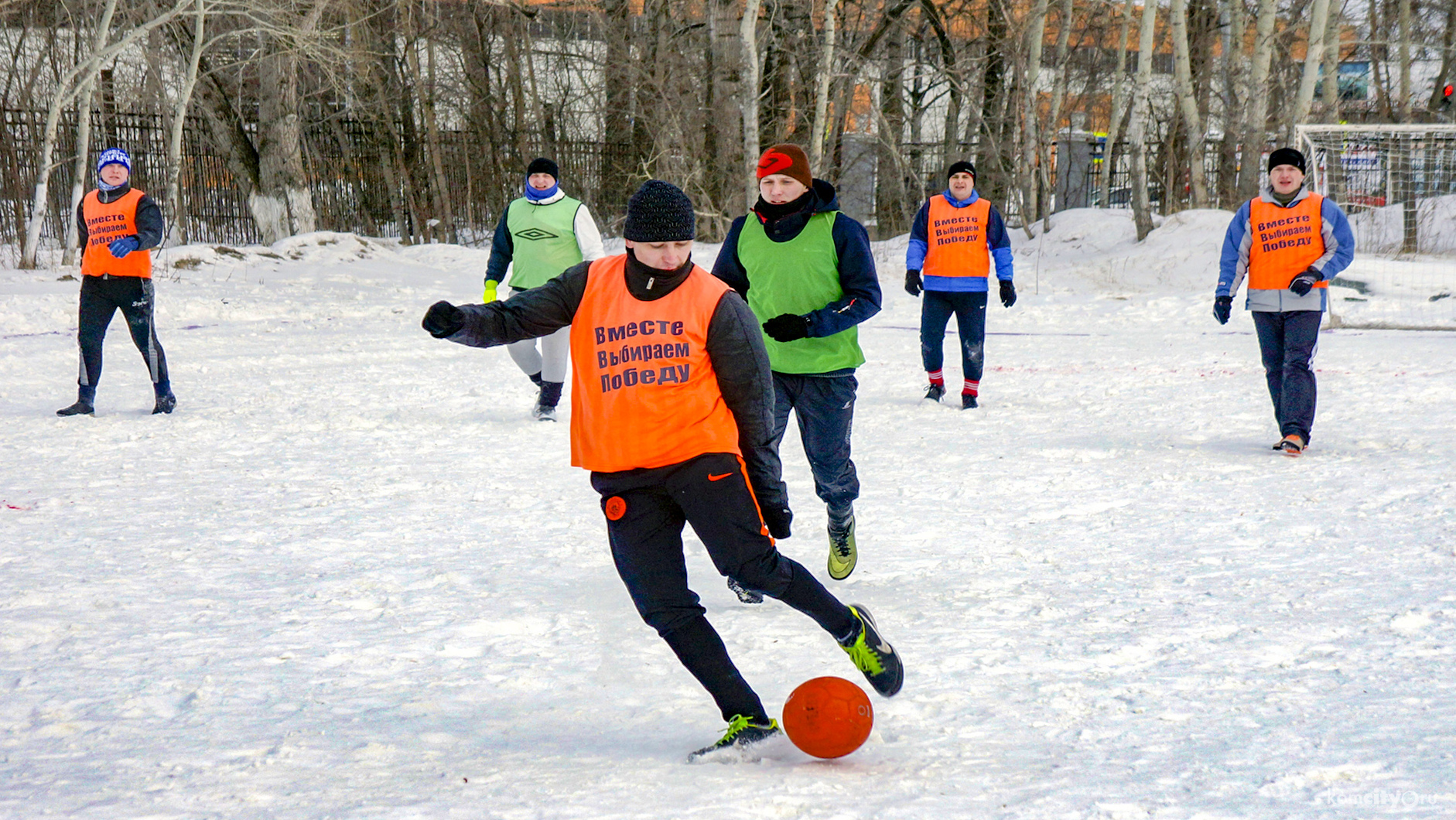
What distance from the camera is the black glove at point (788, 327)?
171 inches

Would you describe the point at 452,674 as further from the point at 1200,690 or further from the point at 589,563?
the point at 1200,690

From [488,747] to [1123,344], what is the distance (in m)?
11.0

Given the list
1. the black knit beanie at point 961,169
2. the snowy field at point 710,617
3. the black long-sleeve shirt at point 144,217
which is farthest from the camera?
Answer: the black knit beanie at point 961,169

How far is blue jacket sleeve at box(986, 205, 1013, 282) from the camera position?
898 cm

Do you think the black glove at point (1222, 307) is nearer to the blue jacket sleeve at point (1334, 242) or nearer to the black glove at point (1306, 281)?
the black glove at point (1306, 281)

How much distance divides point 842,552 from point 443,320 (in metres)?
2.28

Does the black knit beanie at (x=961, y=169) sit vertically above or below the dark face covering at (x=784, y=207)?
above

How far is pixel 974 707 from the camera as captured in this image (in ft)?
11.5

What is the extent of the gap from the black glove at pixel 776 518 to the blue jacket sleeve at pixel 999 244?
6.09 metres

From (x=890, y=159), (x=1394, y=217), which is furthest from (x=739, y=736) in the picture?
(x=890, y=159)

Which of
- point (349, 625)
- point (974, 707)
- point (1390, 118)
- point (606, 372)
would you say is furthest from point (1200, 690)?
point (1390, 118)

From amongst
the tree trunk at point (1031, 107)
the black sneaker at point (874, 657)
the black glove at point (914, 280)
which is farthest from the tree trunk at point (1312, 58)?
the black sneaker at point (874, 657)

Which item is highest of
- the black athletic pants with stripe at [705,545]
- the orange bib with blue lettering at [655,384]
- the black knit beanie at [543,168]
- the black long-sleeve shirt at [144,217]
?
the black knit beanie at [543,168]

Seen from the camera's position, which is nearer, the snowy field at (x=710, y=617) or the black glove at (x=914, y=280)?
the snowy field at (x=710, y=617)
